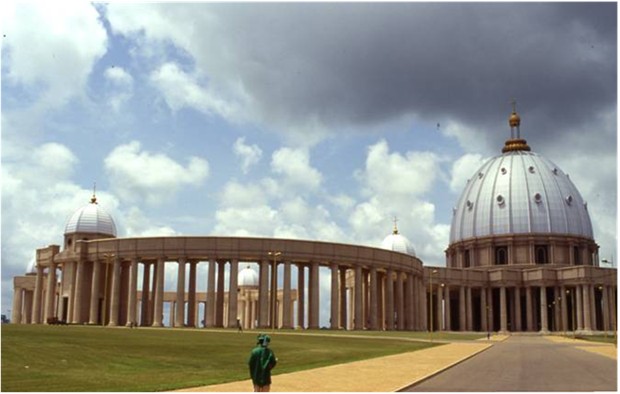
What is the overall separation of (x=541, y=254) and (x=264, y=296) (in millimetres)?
68459

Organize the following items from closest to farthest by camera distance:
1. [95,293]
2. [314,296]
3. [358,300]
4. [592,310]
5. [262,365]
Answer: [262,365], [314,296], [95,293], [358,300], [592,310]

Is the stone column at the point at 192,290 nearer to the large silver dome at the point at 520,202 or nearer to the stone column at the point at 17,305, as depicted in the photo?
the stone column at the point at 17,305

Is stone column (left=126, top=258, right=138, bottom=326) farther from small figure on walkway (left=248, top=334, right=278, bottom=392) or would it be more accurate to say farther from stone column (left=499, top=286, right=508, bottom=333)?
small figure on walkway (left=248, top=334, right=278, bottom=392)

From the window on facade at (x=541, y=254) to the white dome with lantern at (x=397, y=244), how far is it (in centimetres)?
2347

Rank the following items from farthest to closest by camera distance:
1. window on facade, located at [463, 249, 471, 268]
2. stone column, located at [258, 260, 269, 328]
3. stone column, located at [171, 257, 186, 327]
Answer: window on facade, located at [463, 249, 471, 268] < stone column, located at [258, 260, 269, 328] < stone column, located at [171, 257, 186, 327]

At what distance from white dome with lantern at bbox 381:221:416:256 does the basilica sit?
0.31 m

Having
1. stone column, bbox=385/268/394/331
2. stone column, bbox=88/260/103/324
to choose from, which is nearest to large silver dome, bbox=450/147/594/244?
stone column, bbox=385/268/394/331

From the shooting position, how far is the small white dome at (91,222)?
107312 millimetres

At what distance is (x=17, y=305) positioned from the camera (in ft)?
434

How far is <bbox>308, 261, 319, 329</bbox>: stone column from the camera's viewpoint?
9325 centimetres

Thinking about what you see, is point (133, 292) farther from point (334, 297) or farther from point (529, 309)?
point (529, 309)

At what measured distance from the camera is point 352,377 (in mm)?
27875

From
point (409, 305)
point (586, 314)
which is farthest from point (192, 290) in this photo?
point (586, 314)

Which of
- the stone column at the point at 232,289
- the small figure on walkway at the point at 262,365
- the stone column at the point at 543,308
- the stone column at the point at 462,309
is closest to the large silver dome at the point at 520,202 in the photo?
the stone column at the point at 543,308
